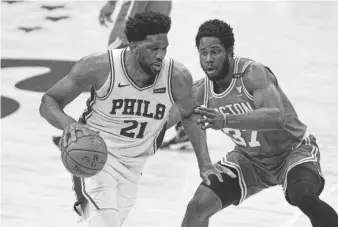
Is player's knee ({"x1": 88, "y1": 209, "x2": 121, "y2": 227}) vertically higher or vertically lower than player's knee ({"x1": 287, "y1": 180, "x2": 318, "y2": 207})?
lower

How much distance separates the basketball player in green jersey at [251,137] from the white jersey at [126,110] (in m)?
0.41

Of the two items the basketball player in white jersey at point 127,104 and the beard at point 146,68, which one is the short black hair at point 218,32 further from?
the beard at point 146,68

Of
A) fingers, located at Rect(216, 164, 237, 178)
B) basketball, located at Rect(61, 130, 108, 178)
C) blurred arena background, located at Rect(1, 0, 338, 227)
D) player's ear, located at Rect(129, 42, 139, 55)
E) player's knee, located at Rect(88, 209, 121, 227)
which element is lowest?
blurred arena background, located at Rect(1, 0, 338, 227)

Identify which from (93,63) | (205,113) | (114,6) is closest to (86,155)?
(93,63)

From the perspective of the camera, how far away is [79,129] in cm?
677

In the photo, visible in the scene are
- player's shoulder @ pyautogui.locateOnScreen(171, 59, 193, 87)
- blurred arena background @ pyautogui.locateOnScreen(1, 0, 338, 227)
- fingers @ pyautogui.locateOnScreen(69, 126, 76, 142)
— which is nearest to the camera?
fingers @ pyautogui.locateOnScreen(69, 126, 76, 142)

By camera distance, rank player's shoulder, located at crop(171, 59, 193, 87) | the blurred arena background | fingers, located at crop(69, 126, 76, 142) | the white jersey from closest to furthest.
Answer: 1. fingers, located at crop(69, 126, 76, 142)
2. the white jersey
3. player's shoulder, located at crop(171, 59, 193, 87)
4. the blurred arena background

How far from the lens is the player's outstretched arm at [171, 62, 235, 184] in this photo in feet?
24.2

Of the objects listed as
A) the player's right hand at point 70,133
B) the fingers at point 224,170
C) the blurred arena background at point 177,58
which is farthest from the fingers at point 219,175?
the blurred arena background at point 177,58

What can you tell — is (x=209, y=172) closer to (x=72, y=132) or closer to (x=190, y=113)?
(x=190, y=113)

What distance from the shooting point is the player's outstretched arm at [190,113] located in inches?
291

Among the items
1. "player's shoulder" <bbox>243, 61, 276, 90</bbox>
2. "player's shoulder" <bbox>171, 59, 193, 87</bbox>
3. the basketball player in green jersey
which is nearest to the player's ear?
"player's shoulder" <bbox>171, 59, 193, 87</bbox>

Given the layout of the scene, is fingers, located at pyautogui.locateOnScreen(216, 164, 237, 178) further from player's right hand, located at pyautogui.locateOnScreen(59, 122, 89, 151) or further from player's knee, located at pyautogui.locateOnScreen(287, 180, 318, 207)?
player's right hand, located at pyautogui.locateOnScreen(59, 122, 89, 151)

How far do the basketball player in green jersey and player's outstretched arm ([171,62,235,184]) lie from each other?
18 cm
